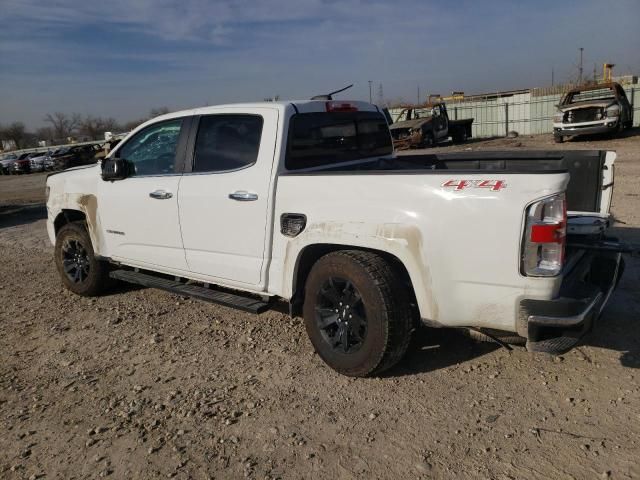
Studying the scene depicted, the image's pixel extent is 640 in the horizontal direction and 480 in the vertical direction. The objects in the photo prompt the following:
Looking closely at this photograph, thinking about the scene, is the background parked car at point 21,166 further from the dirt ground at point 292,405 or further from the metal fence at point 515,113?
the dirt ground at point 292,405

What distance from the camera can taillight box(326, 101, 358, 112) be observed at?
14.6 feet

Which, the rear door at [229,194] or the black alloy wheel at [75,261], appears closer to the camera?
the rear door at [229,194]

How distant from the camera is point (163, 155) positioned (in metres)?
4.86

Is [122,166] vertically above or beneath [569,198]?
above

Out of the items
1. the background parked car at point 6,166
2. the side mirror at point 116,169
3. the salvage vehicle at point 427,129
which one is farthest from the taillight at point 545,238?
the background parked car at point 6,166

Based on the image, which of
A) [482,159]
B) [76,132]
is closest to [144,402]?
[482,159]

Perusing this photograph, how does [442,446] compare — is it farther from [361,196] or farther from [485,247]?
[361,196]

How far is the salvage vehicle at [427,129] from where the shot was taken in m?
22.4

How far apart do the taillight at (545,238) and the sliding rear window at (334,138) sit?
1.85 metres

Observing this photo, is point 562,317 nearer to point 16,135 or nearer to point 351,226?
point 351,226

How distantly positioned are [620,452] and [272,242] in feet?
8.13

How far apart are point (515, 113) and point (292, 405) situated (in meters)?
28.6

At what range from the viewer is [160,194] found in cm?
468

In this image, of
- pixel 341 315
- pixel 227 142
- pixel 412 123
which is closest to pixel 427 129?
pixel 412 123
